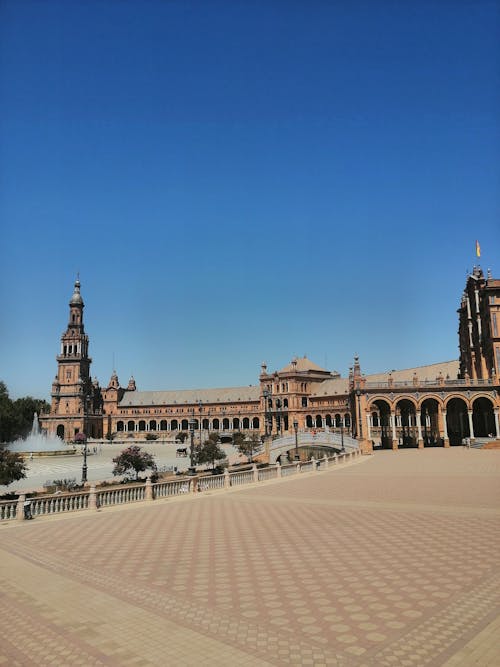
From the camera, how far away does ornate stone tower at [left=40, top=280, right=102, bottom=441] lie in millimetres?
113000

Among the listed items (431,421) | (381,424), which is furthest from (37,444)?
(431,421)

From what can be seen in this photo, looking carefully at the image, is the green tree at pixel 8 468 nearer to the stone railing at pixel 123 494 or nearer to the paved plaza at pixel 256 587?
the stone railing at pixel 123 494

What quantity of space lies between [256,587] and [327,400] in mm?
93226

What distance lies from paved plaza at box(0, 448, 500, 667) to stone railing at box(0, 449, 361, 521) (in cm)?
72

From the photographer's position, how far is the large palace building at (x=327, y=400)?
2373 inches

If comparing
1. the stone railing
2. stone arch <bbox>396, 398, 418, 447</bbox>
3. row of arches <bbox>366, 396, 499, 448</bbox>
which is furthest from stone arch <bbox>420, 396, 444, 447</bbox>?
the stone railing

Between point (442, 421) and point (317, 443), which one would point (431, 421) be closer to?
point (442, 421)

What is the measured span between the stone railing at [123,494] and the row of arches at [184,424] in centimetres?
8680

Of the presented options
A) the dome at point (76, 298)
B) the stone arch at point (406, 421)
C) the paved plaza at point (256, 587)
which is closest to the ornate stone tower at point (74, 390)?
the dome at point (76, 298)

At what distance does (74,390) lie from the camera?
11500 centimetres

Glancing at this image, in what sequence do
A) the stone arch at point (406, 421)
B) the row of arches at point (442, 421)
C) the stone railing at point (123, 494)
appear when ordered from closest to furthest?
the stone railing at point (123, 494), the row of arches at point (442, 421), the stone arch at point (406, 421)

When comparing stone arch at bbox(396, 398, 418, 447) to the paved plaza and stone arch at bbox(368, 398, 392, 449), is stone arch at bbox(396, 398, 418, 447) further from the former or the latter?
the paved plaza

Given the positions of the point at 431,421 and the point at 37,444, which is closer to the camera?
the point at 431,421

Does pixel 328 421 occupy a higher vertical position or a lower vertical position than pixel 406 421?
higher
